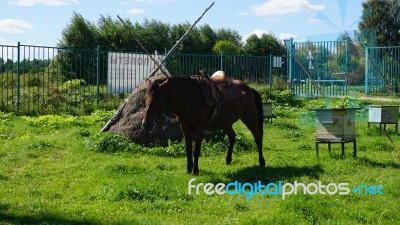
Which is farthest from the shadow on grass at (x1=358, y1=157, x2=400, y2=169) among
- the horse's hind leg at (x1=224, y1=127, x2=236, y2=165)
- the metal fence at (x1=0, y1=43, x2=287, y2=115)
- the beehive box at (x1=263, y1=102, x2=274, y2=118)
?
the metal fence at (x1=0, y1=43, x2=287, y2=115)

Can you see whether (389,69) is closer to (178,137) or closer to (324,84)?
(324,84)

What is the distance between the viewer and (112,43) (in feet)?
114

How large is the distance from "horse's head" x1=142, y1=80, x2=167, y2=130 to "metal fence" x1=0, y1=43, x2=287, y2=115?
11245 mm

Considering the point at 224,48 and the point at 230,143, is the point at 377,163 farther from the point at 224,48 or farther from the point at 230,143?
the point at 224,48

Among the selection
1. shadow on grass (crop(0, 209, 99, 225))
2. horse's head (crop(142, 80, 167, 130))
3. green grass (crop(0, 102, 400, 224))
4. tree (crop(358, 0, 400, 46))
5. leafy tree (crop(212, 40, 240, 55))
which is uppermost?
tree (crop(358, 0, 400, 46))

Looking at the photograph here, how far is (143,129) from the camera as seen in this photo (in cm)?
1201

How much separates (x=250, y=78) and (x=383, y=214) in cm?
2080

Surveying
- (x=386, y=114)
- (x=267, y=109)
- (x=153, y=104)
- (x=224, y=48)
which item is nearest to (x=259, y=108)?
(x=153, y=104)

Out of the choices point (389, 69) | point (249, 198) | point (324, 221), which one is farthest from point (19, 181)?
point (389, 69)

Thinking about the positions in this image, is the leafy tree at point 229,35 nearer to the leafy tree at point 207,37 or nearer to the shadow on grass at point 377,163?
the leafy tree at point 207,37

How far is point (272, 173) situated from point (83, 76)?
51.7ft

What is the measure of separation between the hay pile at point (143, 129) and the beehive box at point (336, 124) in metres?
3.53

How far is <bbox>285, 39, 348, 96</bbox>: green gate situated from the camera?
2506 cm

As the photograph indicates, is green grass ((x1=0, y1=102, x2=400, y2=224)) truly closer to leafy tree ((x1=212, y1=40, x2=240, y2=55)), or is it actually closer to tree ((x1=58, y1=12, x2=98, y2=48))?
tree ((x1=58, y1=12, x2=98, y2=48))
